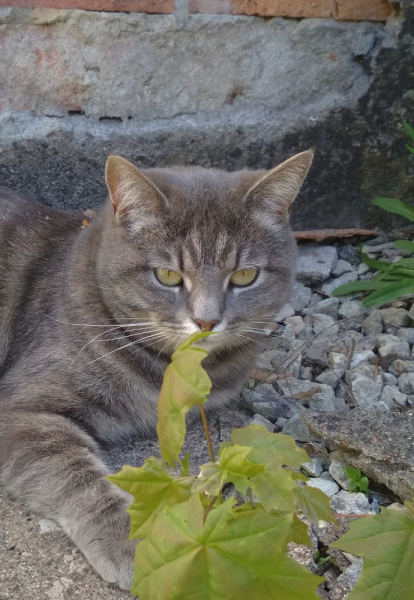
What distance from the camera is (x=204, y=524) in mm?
1074

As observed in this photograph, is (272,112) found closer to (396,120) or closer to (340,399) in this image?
(396,120)

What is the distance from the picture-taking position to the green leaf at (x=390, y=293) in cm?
268

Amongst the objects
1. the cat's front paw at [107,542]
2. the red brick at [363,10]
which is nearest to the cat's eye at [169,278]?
the cat's front paw at [107,542]

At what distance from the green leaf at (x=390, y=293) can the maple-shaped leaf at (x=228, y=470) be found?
1.63 m

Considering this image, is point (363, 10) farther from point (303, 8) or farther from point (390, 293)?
point (390, 293)

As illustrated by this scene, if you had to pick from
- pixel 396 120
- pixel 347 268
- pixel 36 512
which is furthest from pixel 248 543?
pixel 396 120

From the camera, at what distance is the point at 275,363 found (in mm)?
2656

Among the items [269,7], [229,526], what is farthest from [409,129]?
[229,526]

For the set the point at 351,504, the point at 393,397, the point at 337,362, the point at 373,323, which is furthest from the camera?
the point at 373,323

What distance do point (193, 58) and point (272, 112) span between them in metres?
0.42

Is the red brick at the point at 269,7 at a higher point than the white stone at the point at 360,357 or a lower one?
higher

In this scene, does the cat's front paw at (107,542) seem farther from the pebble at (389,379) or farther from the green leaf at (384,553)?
the pebble at (389,379)

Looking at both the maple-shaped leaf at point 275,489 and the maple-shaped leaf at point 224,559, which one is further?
the maple-shaped leaf at point 275,489

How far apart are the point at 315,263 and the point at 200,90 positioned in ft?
3.08
